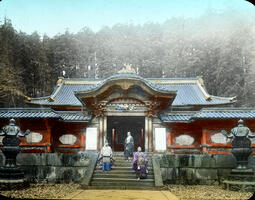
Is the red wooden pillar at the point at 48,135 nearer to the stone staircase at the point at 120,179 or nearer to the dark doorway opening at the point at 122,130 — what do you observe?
the stone staircase at the point at 120,179

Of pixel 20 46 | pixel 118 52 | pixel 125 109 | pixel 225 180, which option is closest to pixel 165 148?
pixel 125 109

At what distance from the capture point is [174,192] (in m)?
Answer: 11.3

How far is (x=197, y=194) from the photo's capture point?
10.9 metres

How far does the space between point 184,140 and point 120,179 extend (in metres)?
6.23

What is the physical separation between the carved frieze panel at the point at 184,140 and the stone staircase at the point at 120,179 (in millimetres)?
3660

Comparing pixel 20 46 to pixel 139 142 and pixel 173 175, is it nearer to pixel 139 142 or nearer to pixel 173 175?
pixel 139 142

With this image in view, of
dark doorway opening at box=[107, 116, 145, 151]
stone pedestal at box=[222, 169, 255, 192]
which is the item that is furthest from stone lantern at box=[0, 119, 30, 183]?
dark doorway opening at box=[107, 116, 145, 151]

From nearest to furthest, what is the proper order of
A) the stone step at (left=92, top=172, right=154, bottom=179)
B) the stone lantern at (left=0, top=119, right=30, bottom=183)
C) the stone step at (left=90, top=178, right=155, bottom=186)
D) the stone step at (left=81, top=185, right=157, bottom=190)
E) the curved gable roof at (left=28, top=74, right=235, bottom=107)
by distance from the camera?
1. the stone step at (left=81, top=185, right=157, bottom=190)
2. the stone lantern at (left=0, top=119, right=30, bottom=183)
3. the stone step at (left=90, top=178, right=155, bottom=186)
4. the stone step at (left=92, top=172, right=154, bottom=179)
5. the curved gable roof at (left=28, top=74, right=235, bottom=107)

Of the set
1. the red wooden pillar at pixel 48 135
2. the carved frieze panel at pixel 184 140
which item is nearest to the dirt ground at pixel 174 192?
the red wooden pillar at pixel 48 135

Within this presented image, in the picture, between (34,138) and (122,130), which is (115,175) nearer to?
(34,138)

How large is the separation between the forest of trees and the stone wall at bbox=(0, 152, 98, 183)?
54.5ft

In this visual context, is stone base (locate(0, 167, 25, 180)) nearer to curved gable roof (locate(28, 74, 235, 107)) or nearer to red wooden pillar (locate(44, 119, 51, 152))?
red wooden pillar (locate(44, 119, 51, 152))

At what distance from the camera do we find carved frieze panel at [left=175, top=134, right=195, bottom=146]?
56.3 feet

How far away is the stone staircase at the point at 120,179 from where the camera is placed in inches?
468
